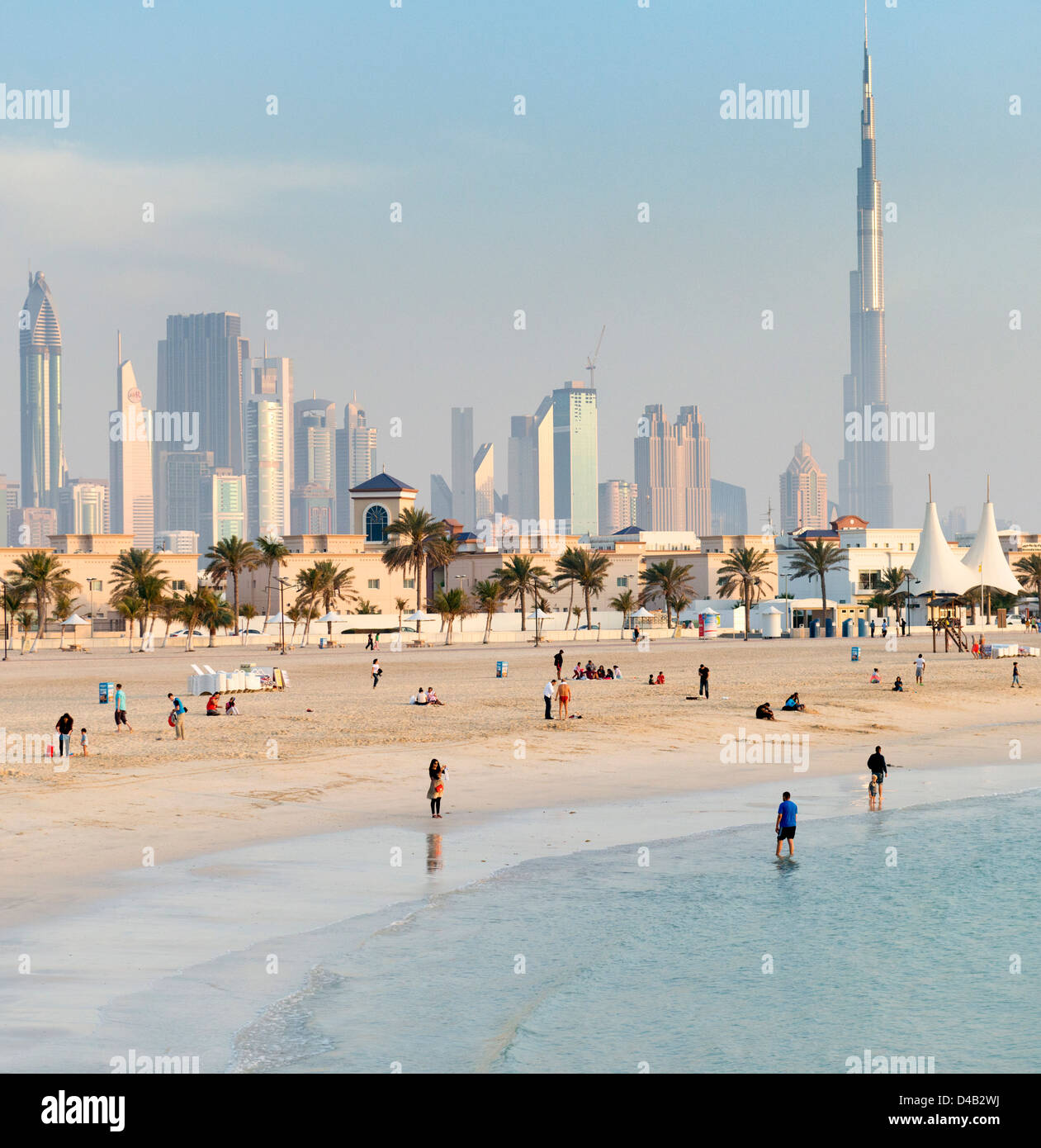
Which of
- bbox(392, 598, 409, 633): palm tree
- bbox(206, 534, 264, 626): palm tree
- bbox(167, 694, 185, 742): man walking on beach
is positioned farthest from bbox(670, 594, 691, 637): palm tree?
bbox(167, 694, 185, 742): man walking on beach

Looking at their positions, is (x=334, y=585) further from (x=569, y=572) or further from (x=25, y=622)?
(x=25, y=622)

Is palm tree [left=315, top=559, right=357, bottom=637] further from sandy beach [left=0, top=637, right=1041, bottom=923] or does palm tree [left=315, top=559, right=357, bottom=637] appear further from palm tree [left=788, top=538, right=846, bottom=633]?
sandy beach [left=0, top=637, right=1041, bottom=923]

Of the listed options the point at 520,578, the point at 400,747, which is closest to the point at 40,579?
the point at 520,578

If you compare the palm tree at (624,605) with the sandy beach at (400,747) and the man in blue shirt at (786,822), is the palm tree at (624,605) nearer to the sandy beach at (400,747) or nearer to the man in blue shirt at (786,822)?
the sandy beach at (400,747)

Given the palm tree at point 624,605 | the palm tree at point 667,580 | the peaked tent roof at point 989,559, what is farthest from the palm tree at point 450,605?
A: the peaked tent roof at point 989,559
